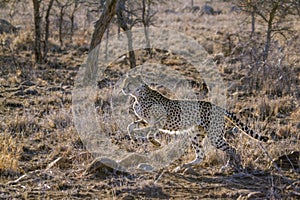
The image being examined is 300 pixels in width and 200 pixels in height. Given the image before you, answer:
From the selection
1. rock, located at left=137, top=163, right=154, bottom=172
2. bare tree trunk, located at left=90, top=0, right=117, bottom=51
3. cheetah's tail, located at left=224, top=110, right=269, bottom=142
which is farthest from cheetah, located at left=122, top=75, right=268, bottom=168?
bare tree trunk, located at left=90, top=0, right=117, bottom=51

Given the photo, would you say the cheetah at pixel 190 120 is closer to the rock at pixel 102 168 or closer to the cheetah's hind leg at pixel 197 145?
the cheetah's hind leg at pixel 197 145

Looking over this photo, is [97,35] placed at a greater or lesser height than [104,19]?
lesser

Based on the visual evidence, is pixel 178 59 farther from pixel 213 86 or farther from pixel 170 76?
pixel 213 86

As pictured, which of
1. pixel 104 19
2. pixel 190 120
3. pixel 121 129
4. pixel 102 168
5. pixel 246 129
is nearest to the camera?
pixel 102 168

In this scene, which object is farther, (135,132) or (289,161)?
(135,132)

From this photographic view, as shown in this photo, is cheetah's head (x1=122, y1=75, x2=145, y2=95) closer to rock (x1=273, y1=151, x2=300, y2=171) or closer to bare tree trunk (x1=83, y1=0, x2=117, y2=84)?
rock (x1=273, y1=151, x2=300, y2=171)

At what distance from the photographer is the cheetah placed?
6.16 metres

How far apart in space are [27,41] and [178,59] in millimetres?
5482

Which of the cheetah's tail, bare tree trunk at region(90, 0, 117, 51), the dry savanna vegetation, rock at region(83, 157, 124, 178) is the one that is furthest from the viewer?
bare tree trunk at region(90, 0, 117, 51)

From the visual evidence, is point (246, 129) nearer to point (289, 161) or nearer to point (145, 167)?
point (289, 161)

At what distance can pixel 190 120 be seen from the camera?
6320mm

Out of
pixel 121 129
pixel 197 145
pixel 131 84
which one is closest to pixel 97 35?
pixel 121 129

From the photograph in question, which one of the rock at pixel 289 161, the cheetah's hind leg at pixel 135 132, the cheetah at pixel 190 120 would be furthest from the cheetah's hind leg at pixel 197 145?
the rock at pixel 289 161

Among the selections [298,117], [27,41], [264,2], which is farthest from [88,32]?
[298,117]
